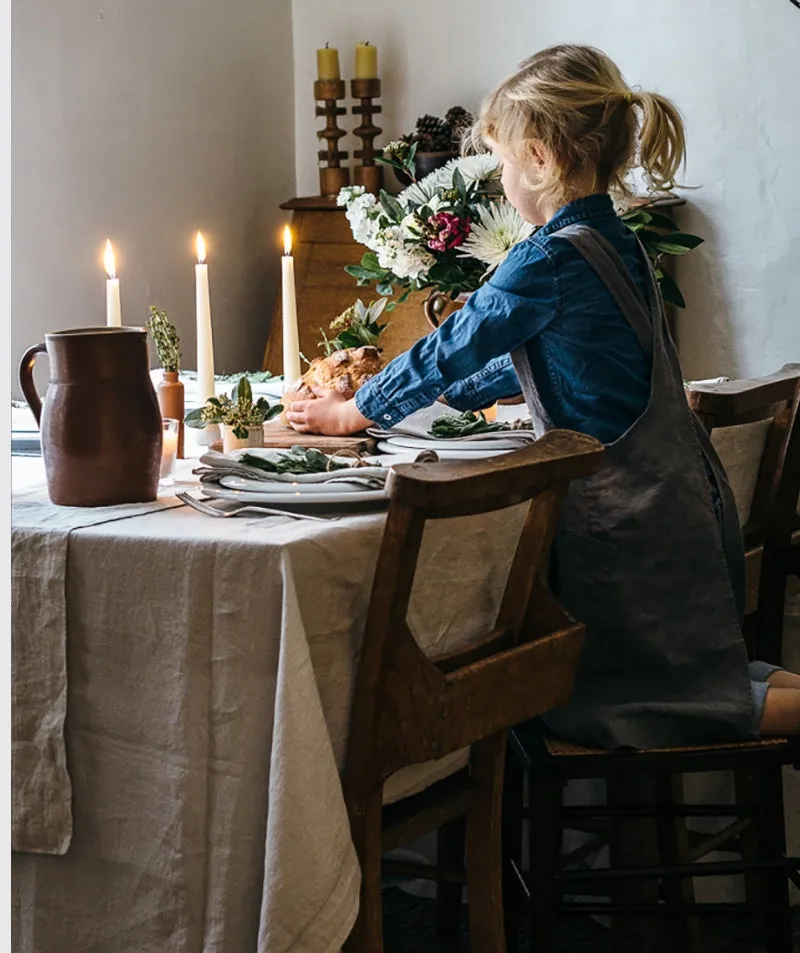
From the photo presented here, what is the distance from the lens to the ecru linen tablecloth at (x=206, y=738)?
1.34 m

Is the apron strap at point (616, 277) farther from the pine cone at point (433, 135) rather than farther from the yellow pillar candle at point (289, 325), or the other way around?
the pine cone at point (433, 135)

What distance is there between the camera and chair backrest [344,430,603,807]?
4.44 feet

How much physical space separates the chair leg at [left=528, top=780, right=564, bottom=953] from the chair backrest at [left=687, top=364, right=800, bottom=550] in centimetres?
66

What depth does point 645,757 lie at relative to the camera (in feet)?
5.31

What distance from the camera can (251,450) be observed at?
1720mm

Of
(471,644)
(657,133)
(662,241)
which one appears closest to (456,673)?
(471,644)

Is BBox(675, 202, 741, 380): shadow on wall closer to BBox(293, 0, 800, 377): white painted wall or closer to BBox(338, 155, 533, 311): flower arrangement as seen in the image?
BBox(293, 0, 800, 377): white painted wall

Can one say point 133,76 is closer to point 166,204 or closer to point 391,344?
point 166,204

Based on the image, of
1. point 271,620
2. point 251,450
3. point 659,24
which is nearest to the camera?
point 271,620

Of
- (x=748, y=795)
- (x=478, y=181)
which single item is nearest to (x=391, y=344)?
(x=478, y=181)

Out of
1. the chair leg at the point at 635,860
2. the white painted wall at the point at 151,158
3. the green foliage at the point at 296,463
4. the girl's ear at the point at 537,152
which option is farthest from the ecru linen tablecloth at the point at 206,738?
the white painted wall at the point at 151,158

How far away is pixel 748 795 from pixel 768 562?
410mm

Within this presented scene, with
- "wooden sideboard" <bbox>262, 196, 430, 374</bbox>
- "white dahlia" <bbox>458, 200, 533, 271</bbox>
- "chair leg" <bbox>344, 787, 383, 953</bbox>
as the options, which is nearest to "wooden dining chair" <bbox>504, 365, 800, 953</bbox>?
"chair leg" <bbox>344, 787, 383, 953</bbox>

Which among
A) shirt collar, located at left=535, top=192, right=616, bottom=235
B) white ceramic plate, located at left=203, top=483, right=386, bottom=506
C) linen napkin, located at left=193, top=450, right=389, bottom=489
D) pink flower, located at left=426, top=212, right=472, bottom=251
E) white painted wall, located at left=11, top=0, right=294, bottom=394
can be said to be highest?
white painted wall, located at left=11, top=0, right=294, bottom=394
